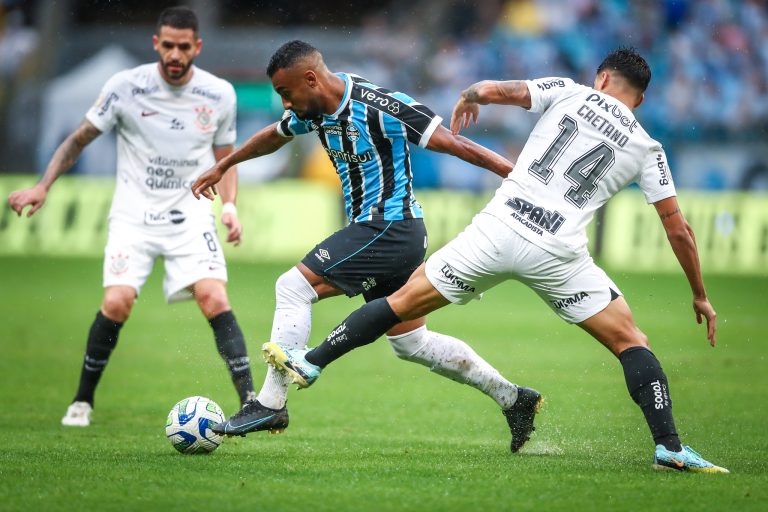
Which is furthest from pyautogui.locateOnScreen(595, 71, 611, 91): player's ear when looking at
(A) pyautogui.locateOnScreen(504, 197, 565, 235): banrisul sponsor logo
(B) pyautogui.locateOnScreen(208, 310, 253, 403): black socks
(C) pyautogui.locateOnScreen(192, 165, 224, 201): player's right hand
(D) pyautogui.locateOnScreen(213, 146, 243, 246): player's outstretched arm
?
(B) pyautogui.locateOnScreen(208, 310, 253, 403): black socks

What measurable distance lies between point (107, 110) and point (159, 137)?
0.41m

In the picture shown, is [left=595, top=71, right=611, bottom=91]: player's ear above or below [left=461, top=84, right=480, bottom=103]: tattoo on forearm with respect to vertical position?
above

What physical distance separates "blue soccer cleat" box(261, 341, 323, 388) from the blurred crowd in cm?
1633

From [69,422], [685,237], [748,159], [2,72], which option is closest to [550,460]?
[685,237]

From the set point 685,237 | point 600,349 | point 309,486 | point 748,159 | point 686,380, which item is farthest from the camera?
point 748,159

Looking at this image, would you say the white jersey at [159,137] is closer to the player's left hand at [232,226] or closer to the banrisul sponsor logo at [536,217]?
the player's left hand at [232,226]

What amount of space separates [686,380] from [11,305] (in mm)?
9067

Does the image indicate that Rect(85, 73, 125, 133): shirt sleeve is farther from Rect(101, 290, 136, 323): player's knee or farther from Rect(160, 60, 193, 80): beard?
Rect(101, 290, 136, 323): player's knee

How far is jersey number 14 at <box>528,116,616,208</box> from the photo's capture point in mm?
5953

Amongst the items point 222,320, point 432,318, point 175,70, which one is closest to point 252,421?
point 222,320

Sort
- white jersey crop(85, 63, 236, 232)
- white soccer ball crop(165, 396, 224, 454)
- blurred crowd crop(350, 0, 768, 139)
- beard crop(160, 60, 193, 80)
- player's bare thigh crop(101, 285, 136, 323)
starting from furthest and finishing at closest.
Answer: blurred crowd crop(350, 0, 768, 139), white jersey crop(85, 63, 236, 232), beard crop(160, 60, 193, 80), player's bare thigh crop(101, 285, 136, 323), white soccer ball crop(165, 396, 224, 454)

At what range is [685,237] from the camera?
19.5 feet

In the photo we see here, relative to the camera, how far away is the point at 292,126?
6.70 m

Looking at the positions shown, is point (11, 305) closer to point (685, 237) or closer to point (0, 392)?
point (0, 392)
